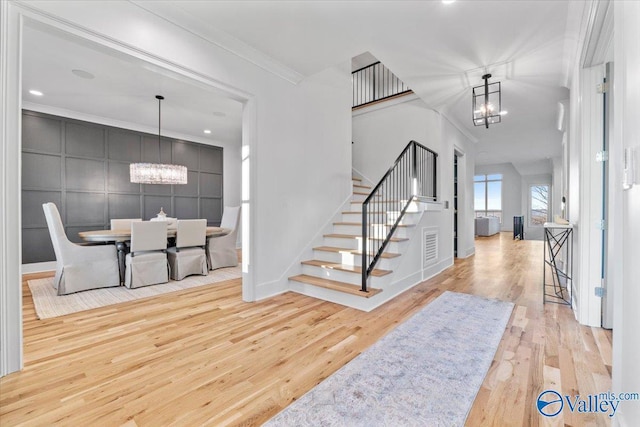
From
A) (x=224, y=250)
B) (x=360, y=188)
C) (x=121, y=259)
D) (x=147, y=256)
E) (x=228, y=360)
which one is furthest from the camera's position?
(x=360, y=188)

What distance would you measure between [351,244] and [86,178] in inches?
197

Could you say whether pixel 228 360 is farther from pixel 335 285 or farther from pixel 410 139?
pixel 410 139

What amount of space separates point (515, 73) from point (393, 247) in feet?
9.50

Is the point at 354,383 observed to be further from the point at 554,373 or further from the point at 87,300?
the point at 87,300

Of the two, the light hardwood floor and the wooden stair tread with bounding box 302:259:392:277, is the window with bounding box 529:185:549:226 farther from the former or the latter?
the wooden stair tread with bounding box 302:259:392:277

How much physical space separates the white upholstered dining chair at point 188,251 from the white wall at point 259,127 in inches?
57.6

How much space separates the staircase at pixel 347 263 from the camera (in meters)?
3.10

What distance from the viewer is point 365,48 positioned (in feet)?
10.1

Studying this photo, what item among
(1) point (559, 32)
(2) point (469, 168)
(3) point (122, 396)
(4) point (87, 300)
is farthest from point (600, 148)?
(4) point (87, 300)

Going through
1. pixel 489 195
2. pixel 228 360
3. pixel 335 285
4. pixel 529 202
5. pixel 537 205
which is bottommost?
pixel 228 360

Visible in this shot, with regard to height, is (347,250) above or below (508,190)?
below

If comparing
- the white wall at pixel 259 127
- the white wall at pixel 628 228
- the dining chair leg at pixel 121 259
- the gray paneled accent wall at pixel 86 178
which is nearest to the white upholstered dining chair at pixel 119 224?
the gray paneled accent wall at pixel 86 178

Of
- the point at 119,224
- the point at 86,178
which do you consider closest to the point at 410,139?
the point at 119,224

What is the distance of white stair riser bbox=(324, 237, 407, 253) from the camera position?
3.48 meters
